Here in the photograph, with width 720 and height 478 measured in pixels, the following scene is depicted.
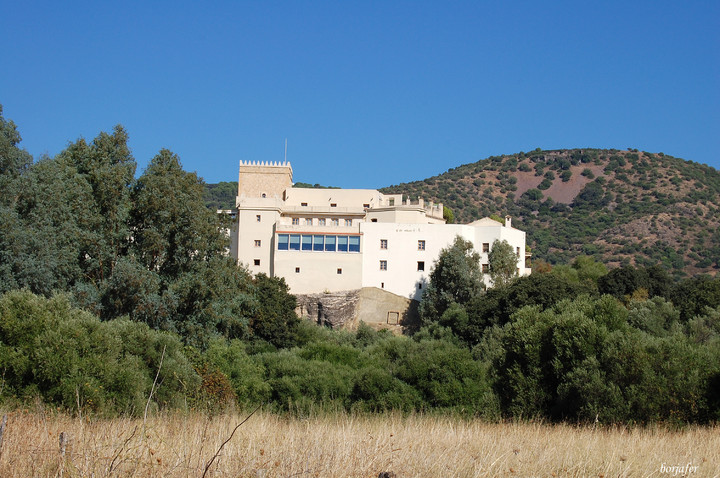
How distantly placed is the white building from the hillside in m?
45.7

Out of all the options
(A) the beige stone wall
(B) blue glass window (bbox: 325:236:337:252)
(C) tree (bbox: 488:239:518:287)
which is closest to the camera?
(B) blue glass window (bbox: 325:236:337:252)

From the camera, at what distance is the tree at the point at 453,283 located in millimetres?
50219

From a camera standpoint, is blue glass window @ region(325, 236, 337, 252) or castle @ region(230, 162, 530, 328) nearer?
castle @ region(230, 162, 530, 328)

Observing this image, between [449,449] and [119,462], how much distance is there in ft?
13.6

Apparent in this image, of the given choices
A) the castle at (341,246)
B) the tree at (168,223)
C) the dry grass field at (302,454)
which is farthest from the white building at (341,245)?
the dry grass field at (302,454)

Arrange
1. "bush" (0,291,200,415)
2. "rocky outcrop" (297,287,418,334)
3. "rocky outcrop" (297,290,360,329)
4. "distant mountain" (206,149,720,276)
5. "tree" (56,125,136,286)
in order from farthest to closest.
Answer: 1. "distant mountain" (206,149,720,276)
2. "rocky outcrop" (297,287,418,334)
3. "rocky outcrop" (297,290,360,329)
4. "tree" (56,125,136,286)
5. "bush" (0,291,200,415)

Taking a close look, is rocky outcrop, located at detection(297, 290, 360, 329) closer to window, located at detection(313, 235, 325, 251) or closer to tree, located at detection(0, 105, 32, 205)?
window, located at detection(313, 235, 325, 251)

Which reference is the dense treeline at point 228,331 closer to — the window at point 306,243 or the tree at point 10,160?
the tree at point 10,160

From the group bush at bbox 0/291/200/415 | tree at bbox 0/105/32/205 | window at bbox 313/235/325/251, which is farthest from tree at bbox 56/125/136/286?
window at bbox 313/235/325/251

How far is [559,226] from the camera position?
4318 inches

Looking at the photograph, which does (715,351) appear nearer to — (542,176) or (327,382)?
(327,382)

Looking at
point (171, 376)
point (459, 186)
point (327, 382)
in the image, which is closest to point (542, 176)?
point (459, 186)

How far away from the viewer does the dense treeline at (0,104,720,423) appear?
787 inches

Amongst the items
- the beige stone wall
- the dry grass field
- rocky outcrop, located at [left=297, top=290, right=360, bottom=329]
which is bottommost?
the dry grass field
